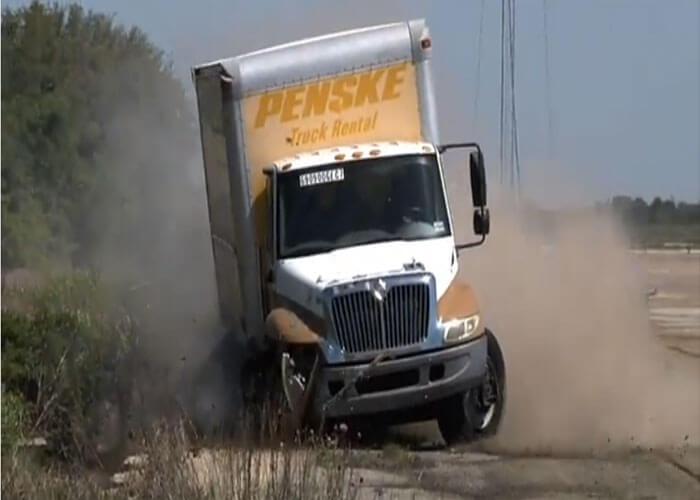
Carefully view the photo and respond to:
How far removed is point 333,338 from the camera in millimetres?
16625

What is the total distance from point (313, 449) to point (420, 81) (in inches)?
345

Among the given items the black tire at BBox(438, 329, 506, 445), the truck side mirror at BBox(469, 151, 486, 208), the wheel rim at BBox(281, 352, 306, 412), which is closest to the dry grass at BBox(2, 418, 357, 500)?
the wheel rim at BBox(281, 352, 306, 412)

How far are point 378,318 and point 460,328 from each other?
891mm

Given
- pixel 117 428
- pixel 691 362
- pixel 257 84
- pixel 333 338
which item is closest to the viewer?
pixel 117 428

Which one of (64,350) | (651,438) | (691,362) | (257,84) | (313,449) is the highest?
(257,84)

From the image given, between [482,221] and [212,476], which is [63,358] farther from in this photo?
[212,476]

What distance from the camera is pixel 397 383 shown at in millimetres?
16828

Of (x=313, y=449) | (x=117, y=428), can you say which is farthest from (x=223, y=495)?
(x=117, y=428)

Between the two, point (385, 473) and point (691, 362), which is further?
point (691, 362)

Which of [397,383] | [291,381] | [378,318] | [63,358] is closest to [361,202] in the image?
[378,318]

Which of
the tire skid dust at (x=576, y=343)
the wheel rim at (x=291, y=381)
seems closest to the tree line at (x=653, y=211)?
the tire skid dust at (x=576, y=343)

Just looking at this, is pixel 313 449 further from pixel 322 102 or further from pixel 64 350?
pixel 322 102

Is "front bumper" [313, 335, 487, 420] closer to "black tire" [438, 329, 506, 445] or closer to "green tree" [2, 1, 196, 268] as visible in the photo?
"black tire" [438, 329, 506, 445]

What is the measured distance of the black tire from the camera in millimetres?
17453
